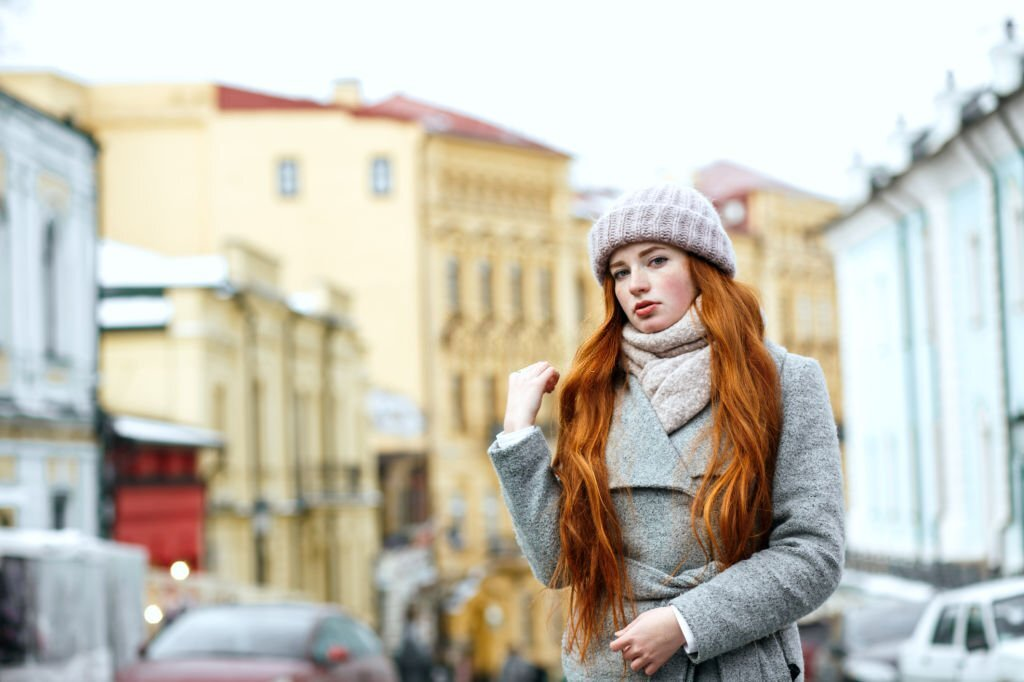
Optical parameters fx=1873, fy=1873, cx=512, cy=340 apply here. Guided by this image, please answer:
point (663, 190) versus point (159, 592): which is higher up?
point (663, 190)

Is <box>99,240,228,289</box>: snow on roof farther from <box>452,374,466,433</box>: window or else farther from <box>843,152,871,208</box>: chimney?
<box>452,374,466,433</box>: window

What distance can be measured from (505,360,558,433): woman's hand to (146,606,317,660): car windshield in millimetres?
10444

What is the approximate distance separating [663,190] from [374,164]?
56.1 meters

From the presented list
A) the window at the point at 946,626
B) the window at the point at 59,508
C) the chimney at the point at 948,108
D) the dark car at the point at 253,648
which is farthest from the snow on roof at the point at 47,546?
the chimney at the point at 948,108

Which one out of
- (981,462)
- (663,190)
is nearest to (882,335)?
(981,462)

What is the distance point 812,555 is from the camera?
3.33 metres

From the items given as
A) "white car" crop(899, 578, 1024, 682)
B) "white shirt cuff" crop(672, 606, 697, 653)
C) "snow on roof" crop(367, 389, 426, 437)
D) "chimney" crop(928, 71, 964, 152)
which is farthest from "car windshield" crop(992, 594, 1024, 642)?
"snow on roof" crop(367, 389, 426, 437)

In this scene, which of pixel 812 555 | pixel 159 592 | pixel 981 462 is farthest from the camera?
pixel 981 462

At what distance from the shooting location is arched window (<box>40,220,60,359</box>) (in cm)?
2789

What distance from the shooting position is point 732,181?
73.2m

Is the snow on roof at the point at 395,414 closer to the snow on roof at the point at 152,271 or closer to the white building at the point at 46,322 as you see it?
the snow on roof at the point at 152,271

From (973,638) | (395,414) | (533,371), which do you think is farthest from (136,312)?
(533,371)

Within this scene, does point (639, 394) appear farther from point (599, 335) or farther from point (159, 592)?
point (159, 592)

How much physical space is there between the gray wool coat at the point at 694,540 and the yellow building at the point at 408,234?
48813mm
